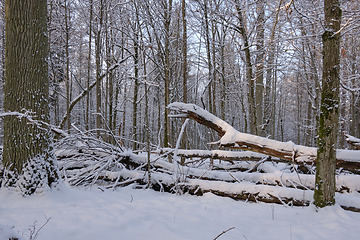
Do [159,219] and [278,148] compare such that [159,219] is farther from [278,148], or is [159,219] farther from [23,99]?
[23,99]

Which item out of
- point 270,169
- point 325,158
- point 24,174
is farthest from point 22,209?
point 270,169

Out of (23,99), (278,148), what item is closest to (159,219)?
(278,148)

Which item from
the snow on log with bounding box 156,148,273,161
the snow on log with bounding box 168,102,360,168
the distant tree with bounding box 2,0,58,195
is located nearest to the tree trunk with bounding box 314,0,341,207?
the snow on log with bounding box 168,102,360,168

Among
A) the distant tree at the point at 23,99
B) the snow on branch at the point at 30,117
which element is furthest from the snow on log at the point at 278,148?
the distant tree at the point at 23,99

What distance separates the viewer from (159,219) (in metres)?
2.91

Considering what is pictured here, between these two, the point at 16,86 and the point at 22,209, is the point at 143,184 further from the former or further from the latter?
the point at 16,86

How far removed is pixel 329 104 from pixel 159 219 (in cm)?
273

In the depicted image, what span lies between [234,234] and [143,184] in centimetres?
283

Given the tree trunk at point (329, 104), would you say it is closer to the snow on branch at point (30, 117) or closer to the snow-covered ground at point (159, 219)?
the snow-covered ground at point (159, 219)

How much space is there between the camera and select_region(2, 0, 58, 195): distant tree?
3369 millimetres

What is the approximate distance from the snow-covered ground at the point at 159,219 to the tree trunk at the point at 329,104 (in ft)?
1.28

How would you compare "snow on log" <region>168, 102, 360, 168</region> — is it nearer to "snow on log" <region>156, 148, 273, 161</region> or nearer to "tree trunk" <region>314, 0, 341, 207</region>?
"snow on log" <region>156, 148, 273, 161</region>

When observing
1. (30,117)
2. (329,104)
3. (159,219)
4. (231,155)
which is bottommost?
(159,219)

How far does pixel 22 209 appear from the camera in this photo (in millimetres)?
2859
